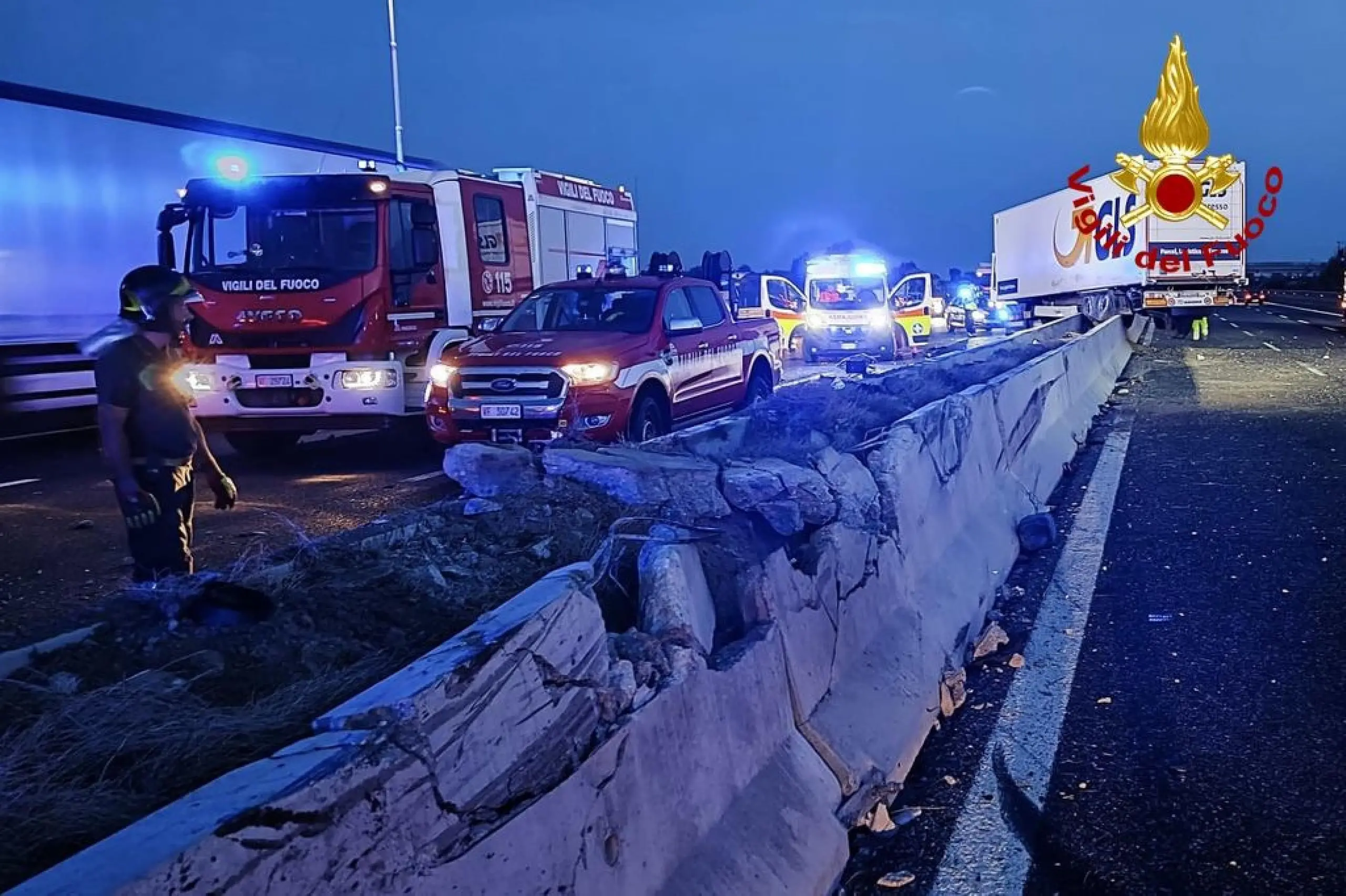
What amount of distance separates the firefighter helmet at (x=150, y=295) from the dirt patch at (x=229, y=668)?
1.42 metres

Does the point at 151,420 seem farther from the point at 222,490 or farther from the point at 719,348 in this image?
the point at 719,348

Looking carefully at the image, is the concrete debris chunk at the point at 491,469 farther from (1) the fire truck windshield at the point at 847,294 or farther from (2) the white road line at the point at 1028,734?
(1) the fire truck windshield at the point at 847,294

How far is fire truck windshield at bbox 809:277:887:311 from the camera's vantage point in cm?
2855

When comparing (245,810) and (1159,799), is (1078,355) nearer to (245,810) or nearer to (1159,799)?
(1159,799)

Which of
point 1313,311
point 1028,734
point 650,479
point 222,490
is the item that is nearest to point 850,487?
point 650,479

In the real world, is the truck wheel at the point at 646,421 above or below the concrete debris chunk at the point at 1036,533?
above

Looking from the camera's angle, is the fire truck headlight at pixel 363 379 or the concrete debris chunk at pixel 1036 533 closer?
the concrete debris chunk at pixel 1036 533

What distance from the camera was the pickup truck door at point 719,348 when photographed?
12.0 metres

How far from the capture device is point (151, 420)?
474 cm

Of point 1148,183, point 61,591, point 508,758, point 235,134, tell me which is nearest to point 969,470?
point 508,758

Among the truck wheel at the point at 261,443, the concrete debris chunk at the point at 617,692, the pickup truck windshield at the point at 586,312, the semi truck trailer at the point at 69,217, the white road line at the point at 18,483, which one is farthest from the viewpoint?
the semi truck trailer at the point at 69,217

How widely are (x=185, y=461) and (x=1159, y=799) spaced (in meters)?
4.14

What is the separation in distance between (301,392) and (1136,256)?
2685 cm
